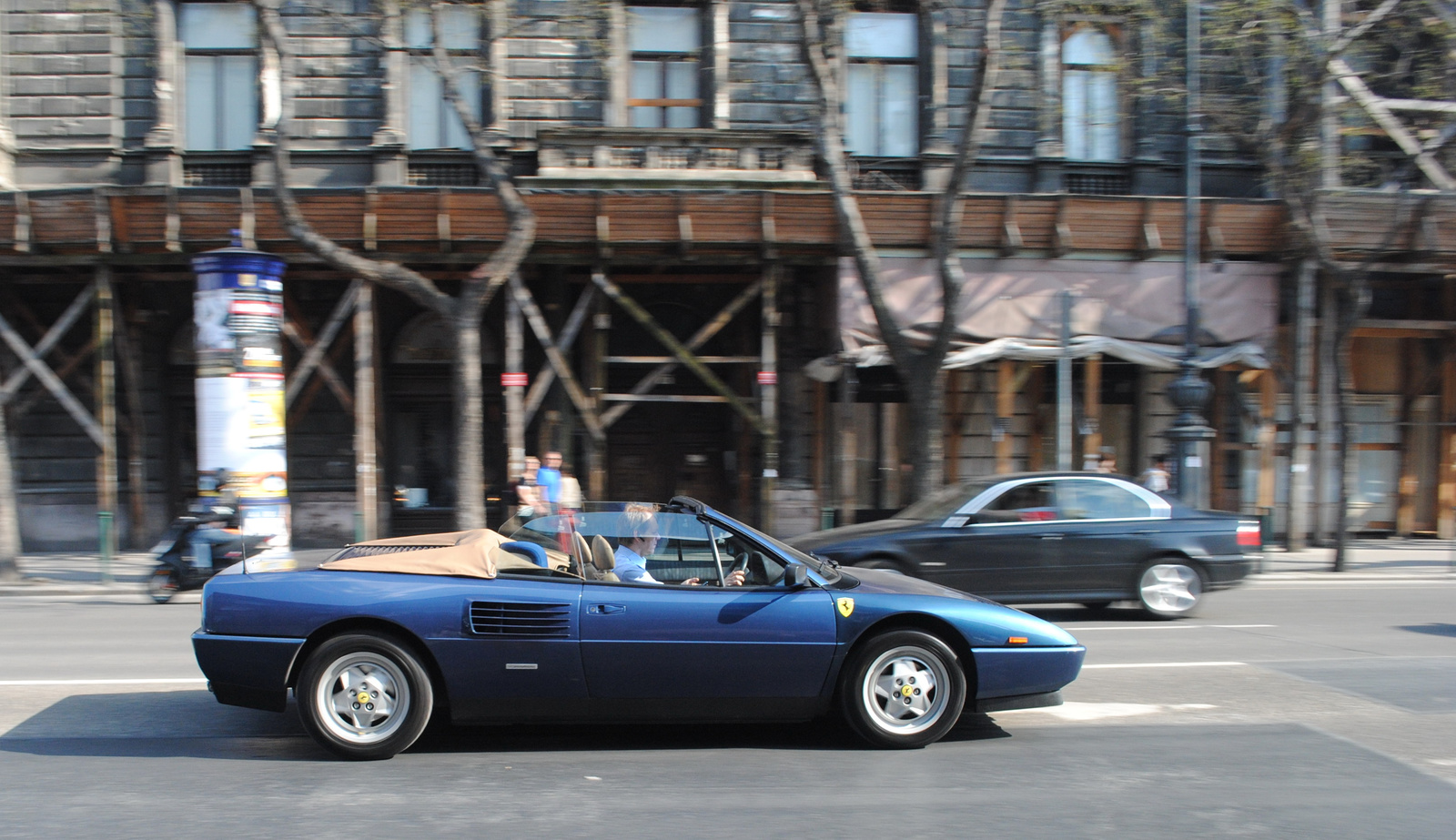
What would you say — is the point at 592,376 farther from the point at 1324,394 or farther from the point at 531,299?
the point at 1324,394

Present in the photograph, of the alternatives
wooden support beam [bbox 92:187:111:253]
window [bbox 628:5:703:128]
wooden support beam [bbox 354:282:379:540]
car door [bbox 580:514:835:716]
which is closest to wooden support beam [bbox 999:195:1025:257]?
window [bbox 628:5:703:128]

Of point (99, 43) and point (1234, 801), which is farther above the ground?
point (99, 43)

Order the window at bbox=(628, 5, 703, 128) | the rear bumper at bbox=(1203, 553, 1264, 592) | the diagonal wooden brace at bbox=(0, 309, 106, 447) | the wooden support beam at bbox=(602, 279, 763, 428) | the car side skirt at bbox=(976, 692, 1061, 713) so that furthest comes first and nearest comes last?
the window at bbox=(628, 5, 703, 128) → the wooden support beam at bbox=(602, 279, 763, 428) → the diagonal wooden brace at bbox=(0, 309, 106, 447) → the rear bumper at bbox=(1203, 553, 1264, 592) → the car side skirt at bbox=(976, 692, 1061, 713)

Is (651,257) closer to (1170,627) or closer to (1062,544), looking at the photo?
(1062,544)

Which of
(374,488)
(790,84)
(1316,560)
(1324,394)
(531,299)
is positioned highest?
(790,84)

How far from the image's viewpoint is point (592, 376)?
54.2 feet

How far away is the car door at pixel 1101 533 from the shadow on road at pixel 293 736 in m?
4.06

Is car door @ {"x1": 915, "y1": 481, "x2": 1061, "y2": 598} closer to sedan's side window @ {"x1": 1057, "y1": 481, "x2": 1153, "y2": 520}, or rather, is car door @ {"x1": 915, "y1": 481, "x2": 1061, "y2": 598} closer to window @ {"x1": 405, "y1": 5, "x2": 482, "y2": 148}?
sedan's side window @ {"x1": 1057, "y1": 481, "x2": 1153, "y2": 520}

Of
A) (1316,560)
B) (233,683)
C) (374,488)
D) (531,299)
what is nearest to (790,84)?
(531,299)

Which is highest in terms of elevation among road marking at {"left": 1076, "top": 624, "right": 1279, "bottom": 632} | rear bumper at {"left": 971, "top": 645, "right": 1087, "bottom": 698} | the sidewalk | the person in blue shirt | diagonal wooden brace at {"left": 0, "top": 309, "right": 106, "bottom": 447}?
diagonal wooden brace at {"left": 0, "top": 309, "right": 106, "bottom": 447}

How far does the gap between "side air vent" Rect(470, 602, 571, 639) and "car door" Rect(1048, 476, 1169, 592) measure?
5947 mm

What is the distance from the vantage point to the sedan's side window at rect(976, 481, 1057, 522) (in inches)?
389

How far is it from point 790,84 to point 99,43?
1129 cm

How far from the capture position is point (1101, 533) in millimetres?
9906
